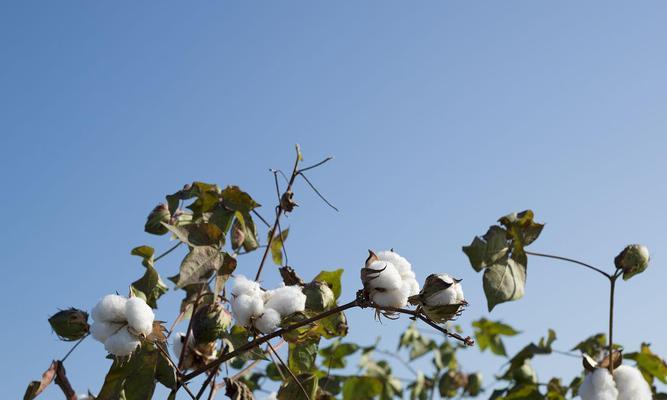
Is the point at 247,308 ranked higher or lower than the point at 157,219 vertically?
lower

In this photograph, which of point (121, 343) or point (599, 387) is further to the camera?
point (599, 387)

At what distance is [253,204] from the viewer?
1532 mm

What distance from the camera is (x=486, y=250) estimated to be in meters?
1.48

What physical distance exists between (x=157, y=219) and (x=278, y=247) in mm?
267

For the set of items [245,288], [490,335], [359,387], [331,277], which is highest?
[490,335]

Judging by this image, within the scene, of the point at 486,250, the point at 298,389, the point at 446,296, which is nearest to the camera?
the point at 446,296

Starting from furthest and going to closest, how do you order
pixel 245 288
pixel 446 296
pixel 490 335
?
1. pixel 490 335
2. pixel 245 288
3. pixel 446 296

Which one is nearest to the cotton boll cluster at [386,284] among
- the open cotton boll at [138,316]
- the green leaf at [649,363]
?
the open cotton boll at [138,316]

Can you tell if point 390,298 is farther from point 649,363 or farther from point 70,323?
point 649,363

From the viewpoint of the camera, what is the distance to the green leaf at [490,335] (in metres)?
2.92

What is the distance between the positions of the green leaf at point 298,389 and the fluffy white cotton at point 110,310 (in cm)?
34

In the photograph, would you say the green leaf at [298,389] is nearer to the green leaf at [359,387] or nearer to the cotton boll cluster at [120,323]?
the cotton boll cluster at [120,323]

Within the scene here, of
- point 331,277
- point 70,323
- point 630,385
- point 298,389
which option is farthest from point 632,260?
point 70,323

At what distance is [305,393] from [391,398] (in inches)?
85.2
